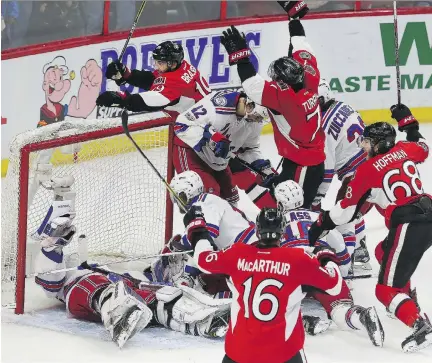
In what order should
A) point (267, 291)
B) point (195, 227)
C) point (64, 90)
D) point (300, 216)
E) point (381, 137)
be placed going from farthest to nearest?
1. point (64, 90)
2. point (300, 216)
3. point (381, 137)
4. point (195, 227)
5. point (267, 291)

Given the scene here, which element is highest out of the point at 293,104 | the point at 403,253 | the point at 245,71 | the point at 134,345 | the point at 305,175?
the point at 245,71

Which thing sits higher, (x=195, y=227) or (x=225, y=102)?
(x=225, y=102)

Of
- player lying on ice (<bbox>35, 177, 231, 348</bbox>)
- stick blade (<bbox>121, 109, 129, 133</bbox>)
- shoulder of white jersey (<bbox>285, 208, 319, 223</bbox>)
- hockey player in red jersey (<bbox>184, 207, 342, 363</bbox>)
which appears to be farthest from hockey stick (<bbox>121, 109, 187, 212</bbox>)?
hockey player in red jersey (<bbox>184, 207, 342, 363</bbox>)

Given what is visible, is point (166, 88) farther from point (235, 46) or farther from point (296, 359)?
point (296, 359)

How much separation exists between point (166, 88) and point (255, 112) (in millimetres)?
470

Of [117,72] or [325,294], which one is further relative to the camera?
[117,72]

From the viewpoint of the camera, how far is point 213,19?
7680mm

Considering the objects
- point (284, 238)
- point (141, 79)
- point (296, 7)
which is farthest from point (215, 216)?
point (296, 7)

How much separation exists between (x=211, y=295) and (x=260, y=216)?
1.21 m

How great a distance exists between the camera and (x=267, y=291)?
3857 mm

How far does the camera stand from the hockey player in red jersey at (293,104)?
531 centimetres

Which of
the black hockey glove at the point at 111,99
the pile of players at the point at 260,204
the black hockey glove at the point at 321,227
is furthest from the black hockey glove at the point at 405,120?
the black hockey glove at the point at 111,99

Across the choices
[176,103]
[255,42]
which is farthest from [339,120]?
[255,42]

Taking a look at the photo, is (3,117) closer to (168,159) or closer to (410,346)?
(168,159)
